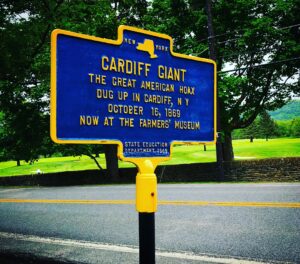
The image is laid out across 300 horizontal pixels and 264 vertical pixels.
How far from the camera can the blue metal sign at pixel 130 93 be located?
3072 millimetres

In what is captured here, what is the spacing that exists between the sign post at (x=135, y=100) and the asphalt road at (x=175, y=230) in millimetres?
1709

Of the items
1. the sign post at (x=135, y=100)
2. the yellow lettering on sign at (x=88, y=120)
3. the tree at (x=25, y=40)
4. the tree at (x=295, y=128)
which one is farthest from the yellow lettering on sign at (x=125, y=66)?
the tree at (x=295, y=128)

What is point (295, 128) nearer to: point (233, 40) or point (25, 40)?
point (233, 40)

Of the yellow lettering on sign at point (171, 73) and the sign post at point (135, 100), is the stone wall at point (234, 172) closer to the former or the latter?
the sign post at point (135, 100)

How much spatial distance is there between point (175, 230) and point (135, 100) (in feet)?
12.0

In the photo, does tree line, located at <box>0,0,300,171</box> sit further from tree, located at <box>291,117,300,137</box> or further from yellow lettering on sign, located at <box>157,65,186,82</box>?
tree, located at <box>291,117,300,137</box>

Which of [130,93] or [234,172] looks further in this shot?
[234,172]

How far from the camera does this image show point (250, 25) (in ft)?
74.3

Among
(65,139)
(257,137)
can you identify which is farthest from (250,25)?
(257,137)

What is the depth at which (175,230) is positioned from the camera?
21.5 feet

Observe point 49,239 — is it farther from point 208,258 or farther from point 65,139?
point 65,139

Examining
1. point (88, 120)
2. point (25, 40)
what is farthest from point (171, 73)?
point (25, 40)

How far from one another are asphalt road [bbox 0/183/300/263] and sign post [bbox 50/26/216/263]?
1709 mm

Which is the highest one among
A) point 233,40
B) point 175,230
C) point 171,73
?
point 233,40
